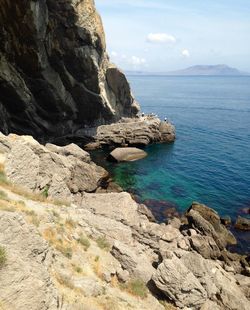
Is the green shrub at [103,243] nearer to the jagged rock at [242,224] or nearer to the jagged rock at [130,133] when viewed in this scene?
the jagged rock at [242,224]

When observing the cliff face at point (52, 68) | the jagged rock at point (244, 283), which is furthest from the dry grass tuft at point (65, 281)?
the cliff face at point (52, 68)

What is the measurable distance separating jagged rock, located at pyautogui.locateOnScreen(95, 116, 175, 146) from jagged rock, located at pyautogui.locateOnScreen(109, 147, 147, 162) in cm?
566

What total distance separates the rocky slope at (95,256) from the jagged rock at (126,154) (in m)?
28.0

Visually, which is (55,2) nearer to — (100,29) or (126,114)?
(100,29)

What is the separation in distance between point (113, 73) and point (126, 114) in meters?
13.4

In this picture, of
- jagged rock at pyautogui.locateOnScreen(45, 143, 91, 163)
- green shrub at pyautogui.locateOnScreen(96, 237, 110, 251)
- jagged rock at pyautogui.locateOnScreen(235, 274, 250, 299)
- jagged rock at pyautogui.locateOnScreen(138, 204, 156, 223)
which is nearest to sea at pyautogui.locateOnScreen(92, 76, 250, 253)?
jagged rock at pyautogui.locateOnScreen(138, 204, 156, 223)

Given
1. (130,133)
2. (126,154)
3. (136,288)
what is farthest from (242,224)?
(130,133)

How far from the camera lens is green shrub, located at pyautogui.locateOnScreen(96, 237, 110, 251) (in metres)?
24.8

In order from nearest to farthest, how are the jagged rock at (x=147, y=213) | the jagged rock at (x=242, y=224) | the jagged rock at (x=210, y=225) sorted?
the jagged rock at (x=210, y=225) → the jagged rock at (x=147, y=213) → the jagged rock at (x=242, y=224)

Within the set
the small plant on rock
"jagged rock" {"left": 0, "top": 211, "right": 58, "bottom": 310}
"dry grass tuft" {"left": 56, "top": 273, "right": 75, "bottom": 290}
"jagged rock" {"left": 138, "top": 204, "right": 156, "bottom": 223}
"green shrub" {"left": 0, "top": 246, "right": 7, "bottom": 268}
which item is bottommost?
"jagged rock" {"left": 138, "top": 204, "right": 156, "bottom": 223}

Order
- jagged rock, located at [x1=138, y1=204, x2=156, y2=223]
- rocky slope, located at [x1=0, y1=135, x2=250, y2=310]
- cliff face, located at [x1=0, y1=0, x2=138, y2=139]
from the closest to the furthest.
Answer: rocky slope, located at [x1=0, y1=135, x2=250, y2=310]
jagged rock, located at [x1=138, y1=204, x2=156, y2=223]
cliff face, located at [x1=0, y1=0, x2=138, y2=139]

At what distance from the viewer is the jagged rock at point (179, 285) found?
2158 centimetres

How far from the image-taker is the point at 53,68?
6216 centimetres

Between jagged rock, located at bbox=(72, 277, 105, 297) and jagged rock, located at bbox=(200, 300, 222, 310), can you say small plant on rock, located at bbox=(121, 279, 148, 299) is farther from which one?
jagged rock, located at bbox=(200, 300, 222, 310)
